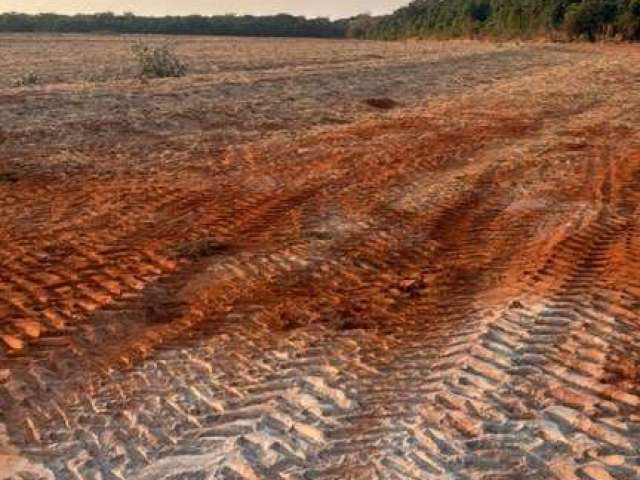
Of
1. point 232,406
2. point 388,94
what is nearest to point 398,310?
point 232,406

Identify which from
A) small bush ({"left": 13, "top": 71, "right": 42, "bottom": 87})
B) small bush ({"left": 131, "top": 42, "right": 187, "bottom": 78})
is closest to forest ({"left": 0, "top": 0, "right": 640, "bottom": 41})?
small bush ({"left": 131, "top": 42, "right": 187, "bottom": 78})

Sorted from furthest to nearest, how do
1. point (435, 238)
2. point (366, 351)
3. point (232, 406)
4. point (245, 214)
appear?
1. point (245, 214)
2. point (435, 238)
3. point (366, 351)
4. point (232, 406)

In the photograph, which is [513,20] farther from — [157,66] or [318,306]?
[318,306]

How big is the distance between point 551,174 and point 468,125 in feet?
14.1

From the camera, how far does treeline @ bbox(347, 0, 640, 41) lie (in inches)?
1930

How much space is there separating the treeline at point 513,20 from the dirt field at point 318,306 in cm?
3910

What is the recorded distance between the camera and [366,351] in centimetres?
544

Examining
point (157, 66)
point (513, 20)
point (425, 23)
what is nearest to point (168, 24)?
point (425, 23)

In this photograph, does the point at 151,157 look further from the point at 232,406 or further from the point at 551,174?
the point at 232,406

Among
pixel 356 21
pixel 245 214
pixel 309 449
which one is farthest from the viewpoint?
pixel 356 21

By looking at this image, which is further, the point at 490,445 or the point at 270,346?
the point at 270,346

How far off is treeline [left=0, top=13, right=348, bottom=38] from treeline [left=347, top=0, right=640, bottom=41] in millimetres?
9610

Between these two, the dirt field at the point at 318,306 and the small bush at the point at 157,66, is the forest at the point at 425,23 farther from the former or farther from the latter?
the dirt field at the point at 318,306

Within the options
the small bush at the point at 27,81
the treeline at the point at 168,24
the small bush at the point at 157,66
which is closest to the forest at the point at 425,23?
the treeline at the point at 168,24
